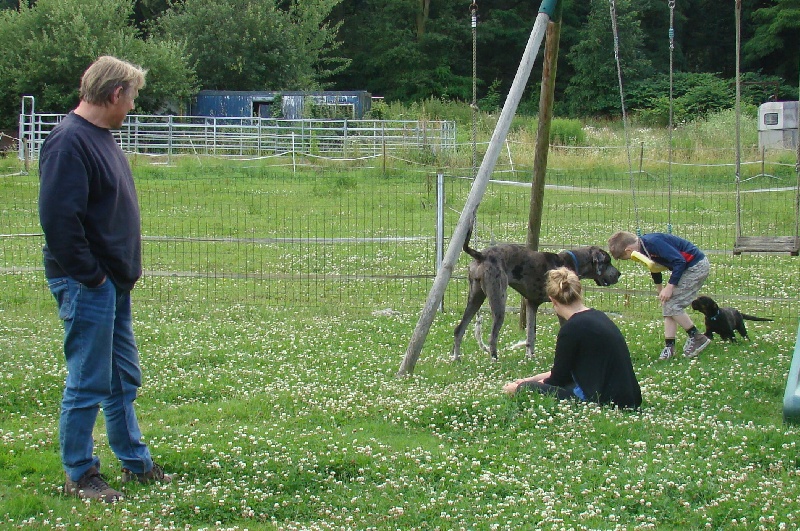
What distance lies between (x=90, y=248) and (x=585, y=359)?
4180mm

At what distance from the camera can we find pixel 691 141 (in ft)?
112

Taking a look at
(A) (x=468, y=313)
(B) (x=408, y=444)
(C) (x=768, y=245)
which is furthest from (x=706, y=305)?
(B) (x=408, y=444)

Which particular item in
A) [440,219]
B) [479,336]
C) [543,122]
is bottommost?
[479,336]

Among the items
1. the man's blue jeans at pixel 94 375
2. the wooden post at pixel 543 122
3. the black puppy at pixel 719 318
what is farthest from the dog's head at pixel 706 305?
the man's blue jeans at pixel 94 375

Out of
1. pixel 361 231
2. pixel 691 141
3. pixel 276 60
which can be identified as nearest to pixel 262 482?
pixel 361 231

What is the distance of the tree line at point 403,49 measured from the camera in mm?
45188

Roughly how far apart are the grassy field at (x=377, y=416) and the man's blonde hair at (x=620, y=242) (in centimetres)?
123

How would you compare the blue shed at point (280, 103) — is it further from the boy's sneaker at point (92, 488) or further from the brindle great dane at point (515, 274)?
the boy's sneaker at point (92, 488)

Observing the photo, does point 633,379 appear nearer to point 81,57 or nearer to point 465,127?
point 465,127

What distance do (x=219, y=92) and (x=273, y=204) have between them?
2940 cm

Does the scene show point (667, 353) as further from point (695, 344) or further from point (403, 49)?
point (403, 49)

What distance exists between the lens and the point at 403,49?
2500 inches

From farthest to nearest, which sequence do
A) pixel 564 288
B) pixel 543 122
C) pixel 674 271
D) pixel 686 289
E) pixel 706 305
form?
pixel 543 122, pixel 706 305, pixel 686 289, pixel 674 271, pixel 564 288

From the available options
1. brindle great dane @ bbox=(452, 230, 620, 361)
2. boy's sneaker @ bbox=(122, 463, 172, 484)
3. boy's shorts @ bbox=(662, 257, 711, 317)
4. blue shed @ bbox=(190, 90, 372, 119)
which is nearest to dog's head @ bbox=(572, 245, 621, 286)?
brindle great dane @ bbox=(452, 230, 620, 361)
